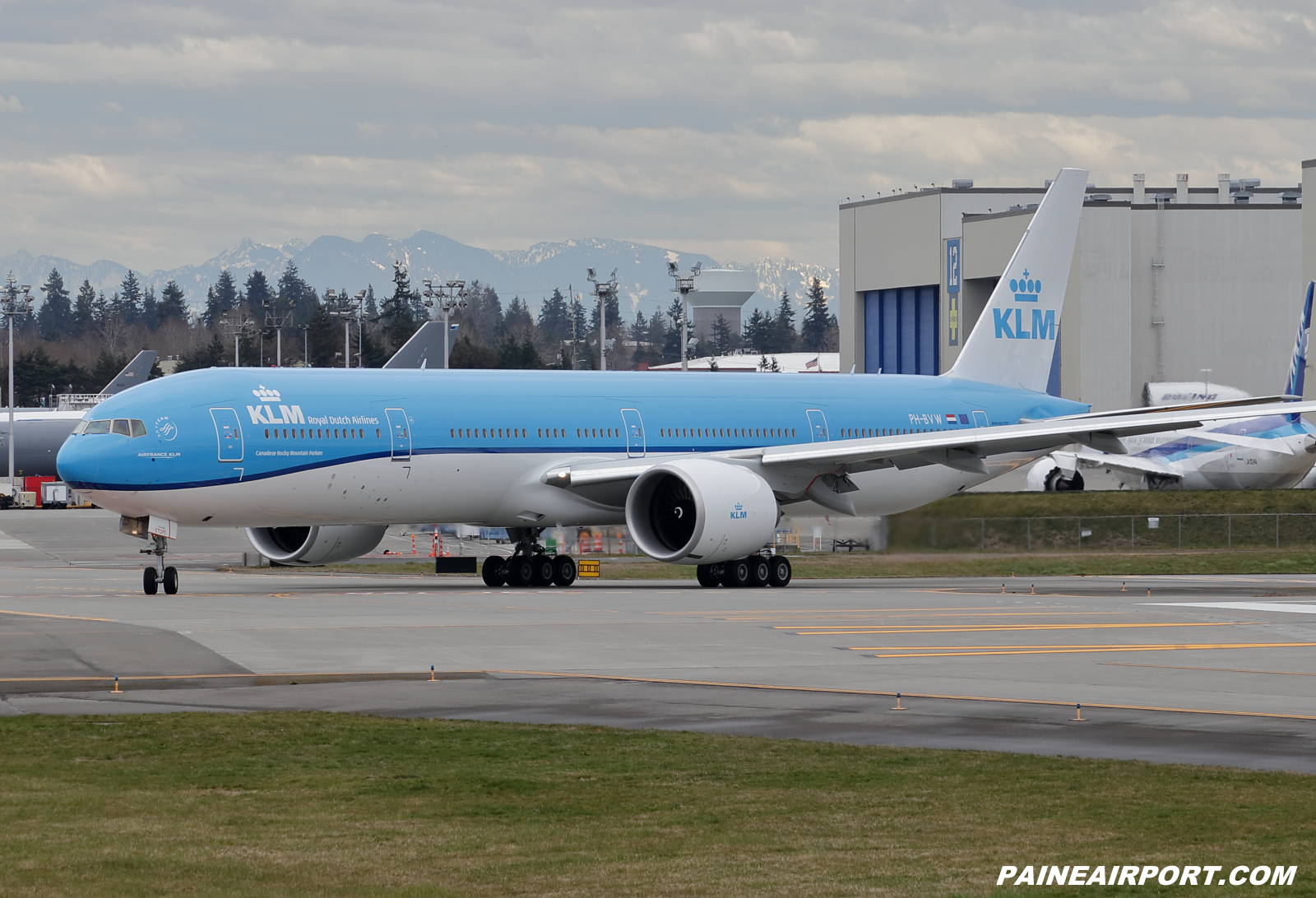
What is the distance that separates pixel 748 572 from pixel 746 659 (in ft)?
52.4

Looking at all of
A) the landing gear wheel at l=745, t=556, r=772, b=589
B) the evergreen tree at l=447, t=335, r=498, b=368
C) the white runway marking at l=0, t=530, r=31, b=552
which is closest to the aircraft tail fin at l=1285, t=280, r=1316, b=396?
the landing gear wheel at l=745, t=556, r=772, b=589

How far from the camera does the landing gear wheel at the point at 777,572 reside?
3847cm

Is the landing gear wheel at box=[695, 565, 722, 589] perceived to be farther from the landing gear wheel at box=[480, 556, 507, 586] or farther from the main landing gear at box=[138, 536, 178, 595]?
the main landing gear at box=[138, 536, 178, 595]

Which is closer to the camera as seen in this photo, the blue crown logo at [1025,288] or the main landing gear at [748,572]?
the main landing gear at [748,572]

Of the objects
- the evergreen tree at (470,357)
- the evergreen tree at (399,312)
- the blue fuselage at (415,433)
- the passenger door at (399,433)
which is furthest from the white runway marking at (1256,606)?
the evergreen tree at (399,312)

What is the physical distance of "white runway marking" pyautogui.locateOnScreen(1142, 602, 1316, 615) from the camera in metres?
30.8

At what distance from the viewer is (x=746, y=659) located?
73.4 ft

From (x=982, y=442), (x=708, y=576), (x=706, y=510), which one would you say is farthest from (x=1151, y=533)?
(x=706, y=510)

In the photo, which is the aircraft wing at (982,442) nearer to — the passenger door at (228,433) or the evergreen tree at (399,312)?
the passenger door at (228,433)

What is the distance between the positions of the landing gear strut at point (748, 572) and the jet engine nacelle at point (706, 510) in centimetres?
112

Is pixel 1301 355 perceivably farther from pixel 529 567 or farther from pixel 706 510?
pixel 529 567

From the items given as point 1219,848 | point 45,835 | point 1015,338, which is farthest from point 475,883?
point 1015,338

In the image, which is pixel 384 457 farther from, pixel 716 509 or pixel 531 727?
pixel 531 727

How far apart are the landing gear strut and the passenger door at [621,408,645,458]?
2.87 m
